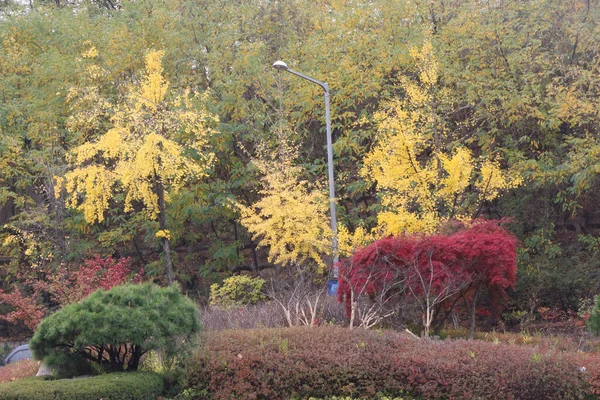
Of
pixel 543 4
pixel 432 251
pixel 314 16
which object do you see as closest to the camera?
pixel 432 251

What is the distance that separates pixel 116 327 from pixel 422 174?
10.9m

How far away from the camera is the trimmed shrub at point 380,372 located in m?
11.4

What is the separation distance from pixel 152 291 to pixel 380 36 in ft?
55.3

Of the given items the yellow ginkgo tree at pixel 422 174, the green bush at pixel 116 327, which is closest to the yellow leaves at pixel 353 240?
the yellow ginkgo tree at pixel 422 174

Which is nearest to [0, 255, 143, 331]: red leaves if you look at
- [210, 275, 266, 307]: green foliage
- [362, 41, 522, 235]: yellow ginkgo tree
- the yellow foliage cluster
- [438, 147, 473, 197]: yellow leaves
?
the yellow foliage cluster

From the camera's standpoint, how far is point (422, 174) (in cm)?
1997

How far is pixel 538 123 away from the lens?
923 inches

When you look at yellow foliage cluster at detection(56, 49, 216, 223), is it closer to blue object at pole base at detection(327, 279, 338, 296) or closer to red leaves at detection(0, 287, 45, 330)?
red leaves at detection(0, 287, 45, 330)

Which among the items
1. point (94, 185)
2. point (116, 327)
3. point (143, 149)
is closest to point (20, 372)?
point (116, 327)

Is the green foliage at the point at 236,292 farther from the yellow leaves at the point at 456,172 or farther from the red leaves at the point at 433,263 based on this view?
the red leaves at the point at 433,263

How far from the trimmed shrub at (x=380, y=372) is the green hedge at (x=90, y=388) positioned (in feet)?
2.31

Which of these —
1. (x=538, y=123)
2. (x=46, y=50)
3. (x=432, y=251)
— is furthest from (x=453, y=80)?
(x=46, y=50)

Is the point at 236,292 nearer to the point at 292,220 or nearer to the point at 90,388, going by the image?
the point at 292,220

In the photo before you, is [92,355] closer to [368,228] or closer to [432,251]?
[432,251]
